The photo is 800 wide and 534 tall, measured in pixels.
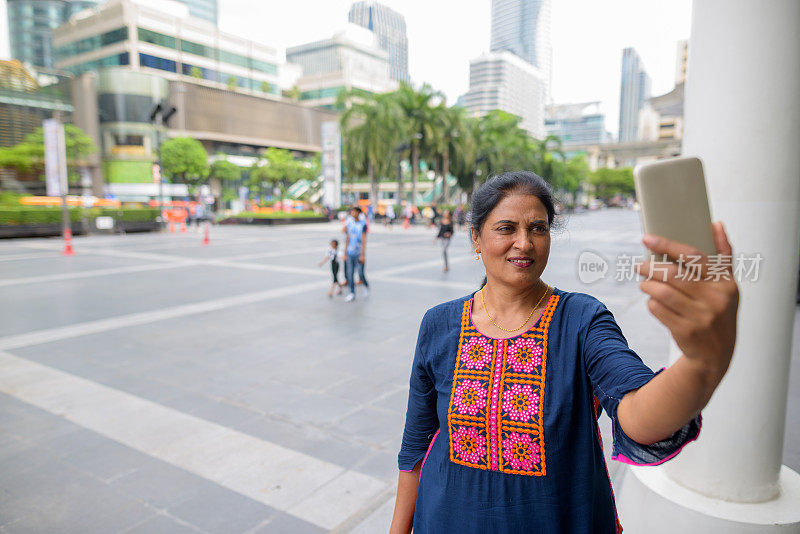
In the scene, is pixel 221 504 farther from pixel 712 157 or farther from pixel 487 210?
pixel 712 157

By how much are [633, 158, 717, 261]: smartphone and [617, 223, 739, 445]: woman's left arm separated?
0.05 ft

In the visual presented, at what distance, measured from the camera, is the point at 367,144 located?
120 ft

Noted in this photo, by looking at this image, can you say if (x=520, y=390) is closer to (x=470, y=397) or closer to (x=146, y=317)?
(x=470, y=397)

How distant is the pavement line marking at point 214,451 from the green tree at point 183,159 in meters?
54.2

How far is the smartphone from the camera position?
27.7 inches

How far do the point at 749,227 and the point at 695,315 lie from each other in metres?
1.90

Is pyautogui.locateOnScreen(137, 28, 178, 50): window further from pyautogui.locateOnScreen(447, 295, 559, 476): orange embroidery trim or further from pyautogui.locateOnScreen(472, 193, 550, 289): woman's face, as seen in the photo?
pyautogui.locateOnScreen(447, 295, 559, 476): orange embroidery trim

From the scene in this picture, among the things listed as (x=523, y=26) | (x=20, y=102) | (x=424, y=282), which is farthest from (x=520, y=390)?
(x=20, y=102)

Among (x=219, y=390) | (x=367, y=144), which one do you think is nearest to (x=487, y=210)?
(x=219, y=390)

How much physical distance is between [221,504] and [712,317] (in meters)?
3.37

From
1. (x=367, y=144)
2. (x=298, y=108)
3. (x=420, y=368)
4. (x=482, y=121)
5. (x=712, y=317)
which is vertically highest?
(x=298, y=108)

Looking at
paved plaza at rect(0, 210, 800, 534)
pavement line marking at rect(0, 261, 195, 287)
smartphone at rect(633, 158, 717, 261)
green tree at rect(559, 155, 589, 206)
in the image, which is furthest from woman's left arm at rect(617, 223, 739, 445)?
green tree at rect(559, 155, 589, 206)

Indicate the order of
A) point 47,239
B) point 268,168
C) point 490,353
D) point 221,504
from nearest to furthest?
point 490,353 → point 221,504 → point 47,239 → point 268,168

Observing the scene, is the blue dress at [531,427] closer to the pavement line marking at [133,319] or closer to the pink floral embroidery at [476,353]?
the pink floral embroidery at [476,353]
